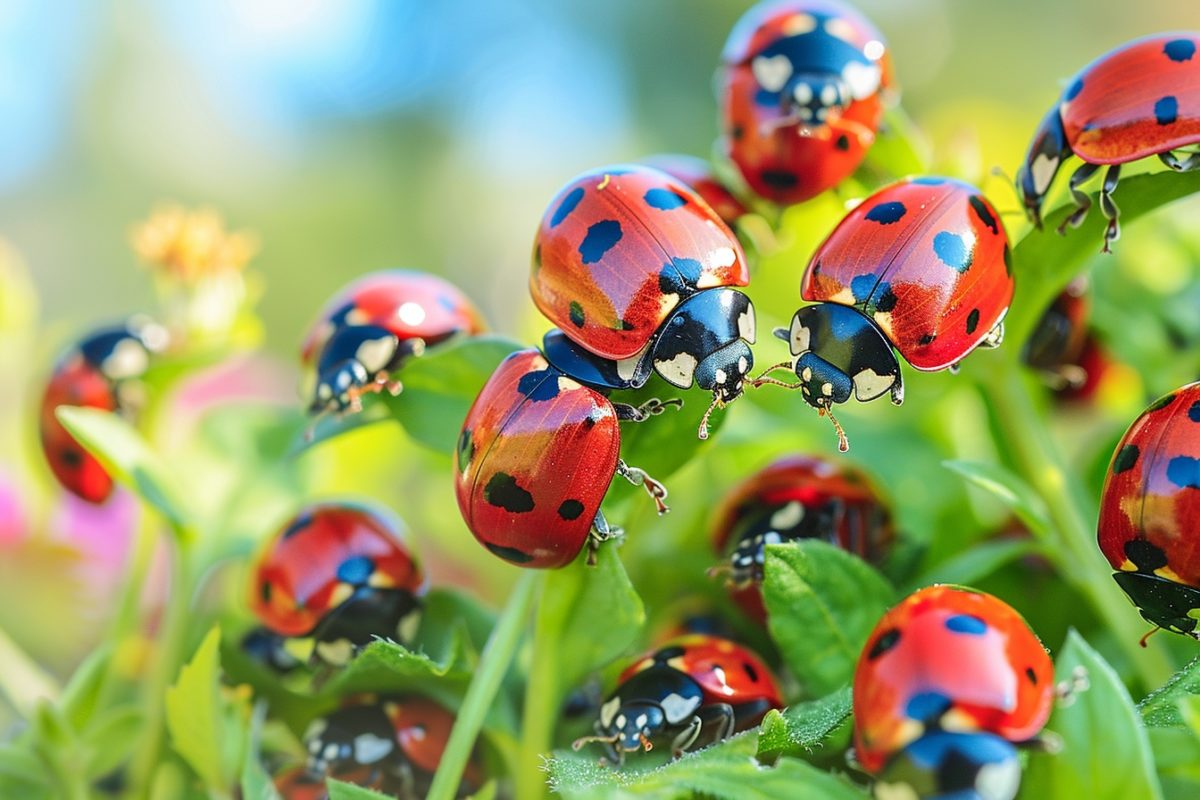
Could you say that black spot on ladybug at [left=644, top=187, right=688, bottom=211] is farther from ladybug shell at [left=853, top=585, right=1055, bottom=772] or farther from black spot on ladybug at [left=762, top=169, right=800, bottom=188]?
ladybug shell at [left=853, top=585, right=1055, bottom=772]

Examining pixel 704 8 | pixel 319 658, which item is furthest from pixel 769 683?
pixel 704 8

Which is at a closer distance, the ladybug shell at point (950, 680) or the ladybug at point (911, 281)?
the ladybug shell at point (950, 680)

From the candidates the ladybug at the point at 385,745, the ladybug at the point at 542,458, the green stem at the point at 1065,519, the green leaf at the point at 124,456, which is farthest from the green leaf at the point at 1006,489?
the green leaf at the point at 124,456

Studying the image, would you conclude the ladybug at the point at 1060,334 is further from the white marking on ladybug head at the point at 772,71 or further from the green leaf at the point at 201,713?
the green leaf at the point at 201,713

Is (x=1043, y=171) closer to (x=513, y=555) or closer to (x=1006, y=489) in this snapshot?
(x=1006, y=489)

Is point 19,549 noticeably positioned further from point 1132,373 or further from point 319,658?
point 1132,373

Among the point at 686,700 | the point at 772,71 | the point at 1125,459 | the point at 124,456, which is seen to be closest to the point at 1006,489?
the point at 1125,459

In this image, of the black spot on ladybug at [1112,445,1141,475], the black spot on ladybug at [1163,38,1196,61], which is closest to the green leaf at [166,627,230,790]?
the black spot on ladybug at [1112,445,1141,475]
